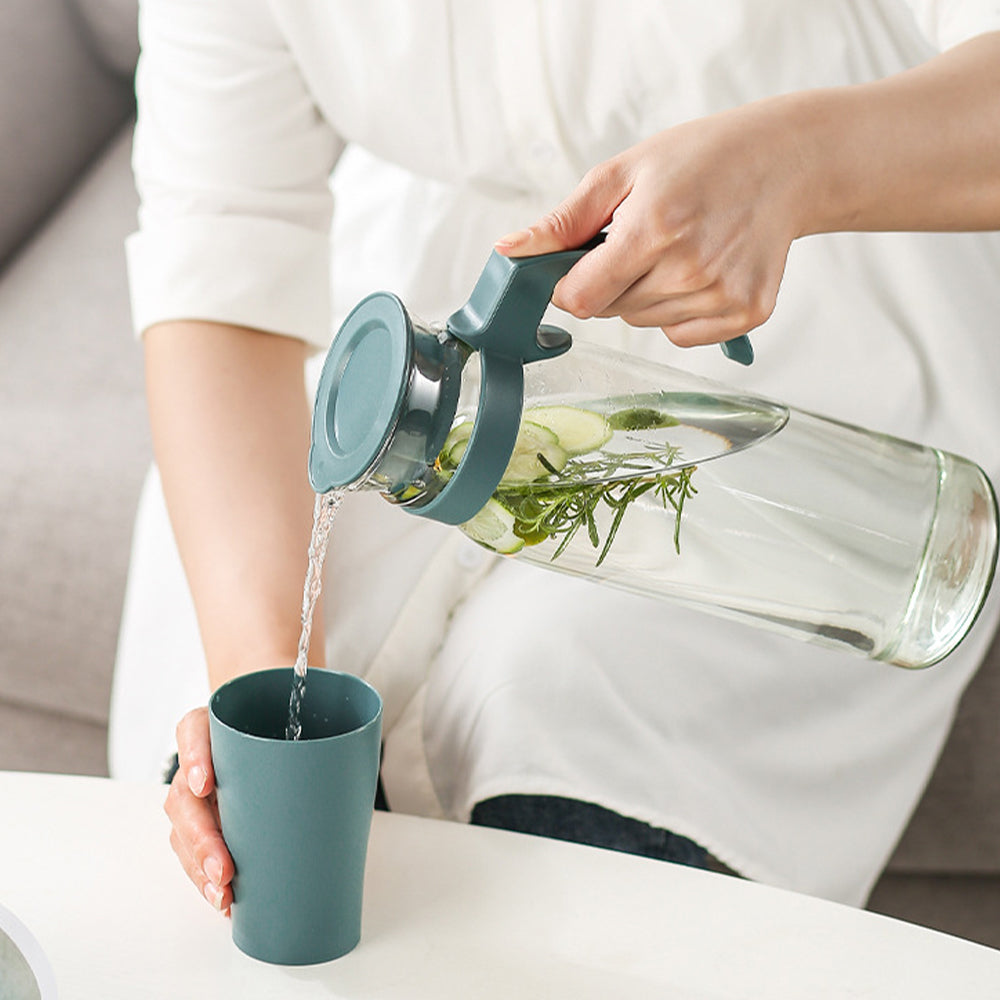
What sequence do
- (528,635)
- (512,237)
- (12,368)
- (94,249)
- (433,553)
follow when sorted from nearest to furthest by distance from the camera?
(512,237)
(528,635)
(433,553)
(12,368)
(94,249)

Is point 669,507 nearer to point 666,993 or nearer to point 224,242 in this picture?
point 666,993

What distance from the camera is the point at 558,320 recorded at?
89 centimetres

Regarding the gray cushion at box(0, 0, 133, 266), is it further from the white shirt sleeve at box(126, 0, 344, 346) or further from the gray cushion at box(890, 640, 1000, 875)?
the gray cushion at box(890, 640, 1000, 875)

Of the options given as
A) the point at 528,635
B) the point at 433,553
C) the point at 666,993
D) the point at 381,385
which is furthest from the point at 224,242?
the point at 666,993

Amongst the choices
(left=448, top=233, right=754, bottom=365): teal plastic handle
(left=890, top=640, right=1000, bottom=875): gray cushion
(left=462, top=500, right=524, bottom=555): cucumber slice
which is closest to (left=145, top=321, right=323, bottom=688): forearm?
(left=462, top=500, right=524, bottom=555): cucumber slice

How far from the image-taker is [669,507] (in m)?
0.59

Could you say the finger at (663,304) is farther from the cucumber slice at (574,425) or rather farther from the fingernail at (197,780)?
the fingernail at (197,780)

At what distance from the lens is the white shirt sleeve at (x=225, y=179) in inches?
35.9

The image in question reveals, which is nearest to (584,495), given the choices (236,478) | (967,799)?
(236,478)

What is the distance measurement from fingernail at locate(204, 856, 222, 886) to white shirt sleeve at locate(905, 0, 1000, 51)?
563 millimetres

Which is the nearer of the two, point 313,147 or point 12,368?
point 313,147

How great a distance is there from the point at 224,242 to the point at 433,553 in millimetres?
280

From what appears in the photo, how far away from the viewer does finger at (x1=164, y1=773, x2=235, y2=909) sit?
21.1 inches

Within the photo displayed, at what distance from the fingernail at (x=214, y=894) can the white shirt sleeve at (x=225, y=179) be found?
1.56 feet
